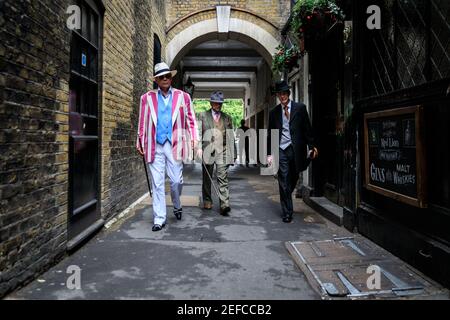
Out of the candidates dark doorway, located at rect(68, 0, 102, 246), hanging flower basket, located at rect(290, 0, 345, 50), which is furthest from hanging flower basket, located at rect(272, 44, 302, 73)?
dark doorway, located at rect(68, 0, 102, 246)

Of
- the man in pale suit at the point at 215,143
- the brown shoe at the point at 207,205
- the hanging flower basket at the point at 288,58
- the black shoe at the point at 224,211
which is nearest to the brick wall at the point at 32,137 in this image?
the black shoe at the point at 224,211

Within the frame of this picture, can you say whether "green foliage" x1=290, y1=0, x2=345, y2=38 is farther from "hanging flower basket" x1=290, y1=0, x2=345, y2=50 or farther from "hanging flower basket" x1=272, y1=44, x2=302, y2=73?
"hanging flower basket" x1=272, y1=44, x2=302, y2=73

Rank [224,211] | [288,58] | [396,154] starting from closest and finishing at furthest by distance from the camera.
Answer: [396,154], [224,211], [288,58]

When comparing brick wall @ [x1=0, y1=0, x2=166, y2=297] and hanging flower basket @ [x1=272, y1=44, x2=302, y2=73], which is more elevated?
hanging flower basket @ [x1=272, y1=44, x2=302, y2=73]

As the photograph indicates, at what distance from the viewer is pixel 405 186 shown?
3.85 metres

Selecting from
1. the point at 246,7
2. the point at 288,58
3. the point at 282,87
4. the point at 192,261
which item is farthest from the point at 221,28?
the point at 192,261

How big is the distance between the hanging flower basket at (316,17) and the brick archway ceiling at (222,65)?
24.8 ft

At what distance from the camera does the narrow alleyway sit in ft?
10.1

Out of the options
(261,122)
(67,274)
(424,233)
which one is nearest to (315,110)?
(424,233)

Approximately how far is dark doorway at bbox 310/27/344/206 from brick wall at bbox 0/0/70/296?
403 centimetres

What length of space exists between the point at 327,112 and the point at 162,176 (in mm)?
3314

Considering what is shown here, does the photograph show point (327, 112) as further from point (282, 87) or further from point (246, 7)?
point (246, 7)

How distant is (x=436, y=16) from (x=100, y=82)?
374 cm

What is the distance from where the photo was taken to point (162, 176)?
5.34 meters
